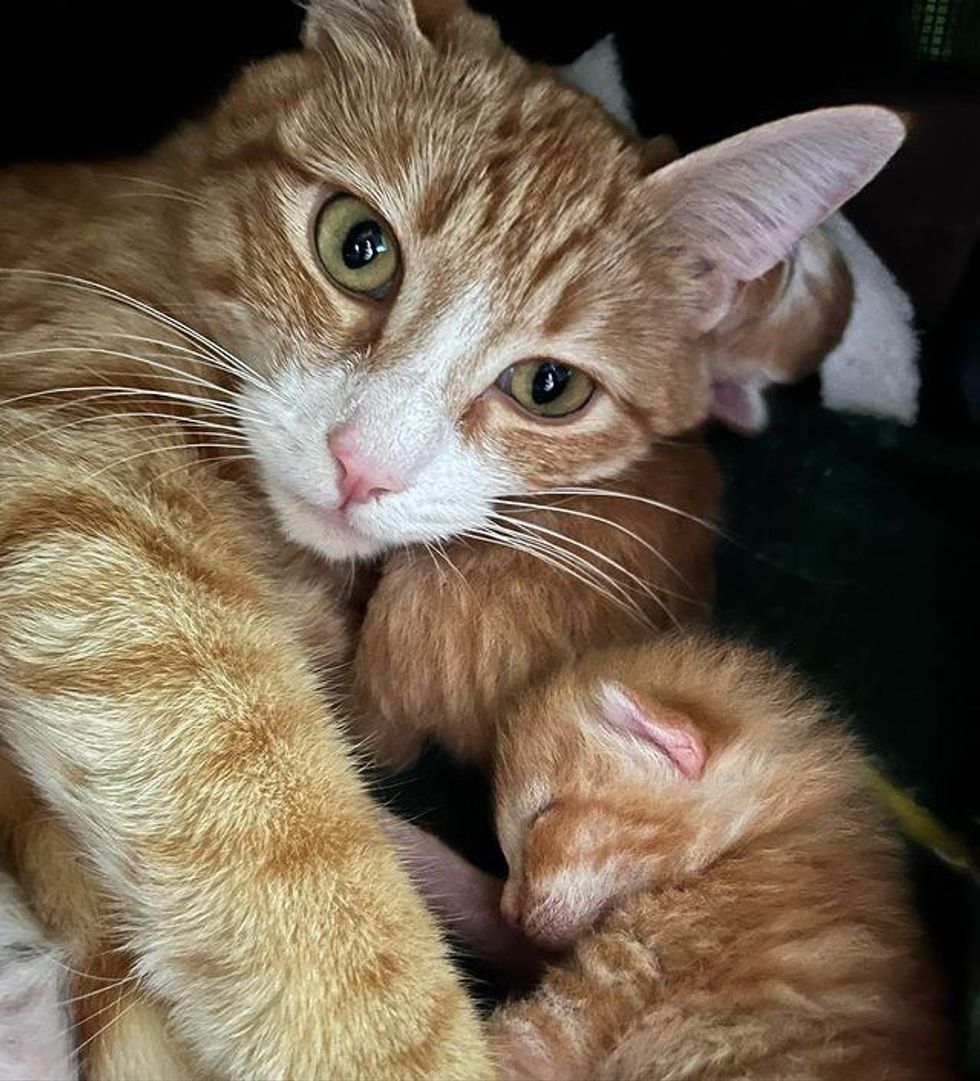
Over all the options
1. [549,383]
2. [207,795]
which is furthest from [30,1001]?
[549,383]

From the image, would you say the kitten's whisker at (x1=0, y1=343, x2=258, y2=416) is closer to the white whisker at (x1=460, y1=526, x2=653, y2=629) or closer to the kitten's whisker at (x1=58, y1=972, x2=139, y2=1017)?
the white whisker at (x1=460, y1=526, x2=653, y2=629)

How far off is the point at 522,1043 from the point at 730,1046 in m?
0.17

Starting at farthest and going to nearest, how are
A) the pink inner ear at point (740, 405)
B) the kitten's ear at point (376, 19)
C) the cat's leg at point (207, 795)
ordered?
the pink inner ear at point (740, 405) → the kitten's ear at point (376, 19) → the cat's leg at point (207, 795)

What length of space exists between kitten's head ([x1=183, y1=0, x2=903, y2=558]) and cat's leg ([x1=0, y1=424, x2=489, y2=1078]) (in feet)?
0.55

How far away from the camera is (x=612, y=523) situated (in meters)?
1.38

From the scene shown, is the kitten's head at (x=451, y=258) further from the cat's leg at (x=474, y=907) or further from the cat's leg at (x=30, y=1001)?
the cat's leg at (x=30, y=1001)

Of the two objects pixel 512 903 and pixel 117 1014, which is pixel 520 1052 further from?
pixel 117 1014

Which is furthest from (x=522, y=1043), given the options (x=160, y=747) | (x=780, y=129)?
(x=780, y=129)

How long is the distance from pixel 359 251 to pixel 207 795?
0.56m

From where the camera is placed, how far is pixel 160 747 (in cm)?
109

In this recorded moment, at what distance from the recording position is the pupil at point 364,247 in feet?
4.30

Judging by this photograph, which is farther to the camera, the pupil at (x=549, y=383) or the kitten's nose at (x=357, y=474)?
the pupil at (x=549, y=383)

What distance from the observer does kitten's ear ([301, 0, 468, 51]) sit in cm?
139

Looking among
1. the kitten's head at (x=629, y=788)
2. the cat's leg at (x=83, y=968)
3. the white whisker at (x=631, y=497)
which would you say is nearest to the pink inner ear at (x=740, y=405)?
the white whisker at (x=631, y=497)
